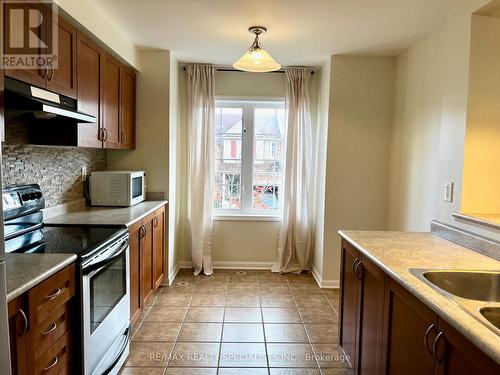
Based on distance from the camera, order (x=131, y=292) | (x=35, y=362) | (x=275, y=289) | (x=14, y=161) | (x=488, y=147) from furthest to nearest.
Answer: (x=275, y=289), (x=131, y=292), (x=14, y=161), (x=488, y=147), (x=35, y=362)

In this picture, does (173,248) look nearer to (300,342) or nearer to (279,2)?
(300,342)

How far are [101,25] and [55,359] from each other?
2.30 metres

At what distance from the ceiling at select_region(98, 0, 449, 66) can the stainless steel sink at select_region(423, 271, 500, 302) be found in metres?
1.89

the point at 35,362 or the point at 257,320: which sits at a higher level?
the point at 35,362

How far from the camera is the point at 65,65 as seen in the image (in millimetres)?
2168

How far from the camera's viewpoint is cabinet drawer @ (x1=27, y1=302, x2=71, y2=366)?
1.32 metres

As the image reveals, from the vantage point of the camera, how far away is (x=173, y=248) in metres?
3.89

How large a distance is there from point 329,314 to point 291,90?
249 cm

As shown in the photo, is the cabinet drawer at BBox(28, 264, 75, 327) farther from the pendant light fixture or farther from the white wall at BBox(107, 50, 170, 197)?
the white wall at BBox(107, 50, 170, 197)

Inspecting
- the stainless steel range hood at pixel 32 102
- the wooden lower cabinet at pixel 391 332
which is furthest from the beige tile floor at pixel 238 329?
the stainless steel range hood at pixel 32 102

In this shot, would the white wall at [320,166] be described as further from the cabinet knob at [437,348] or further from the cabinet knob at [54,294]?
the cabinet knob at [54,294]

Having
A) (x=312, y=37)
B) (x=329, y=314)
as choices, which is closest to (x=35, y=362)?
(x=329, y=314)

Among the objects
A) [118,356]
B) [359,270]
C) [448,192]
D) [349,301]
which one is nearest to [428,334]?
[359,270]

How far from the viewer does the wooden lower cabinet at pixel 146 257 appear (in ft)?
8.45
